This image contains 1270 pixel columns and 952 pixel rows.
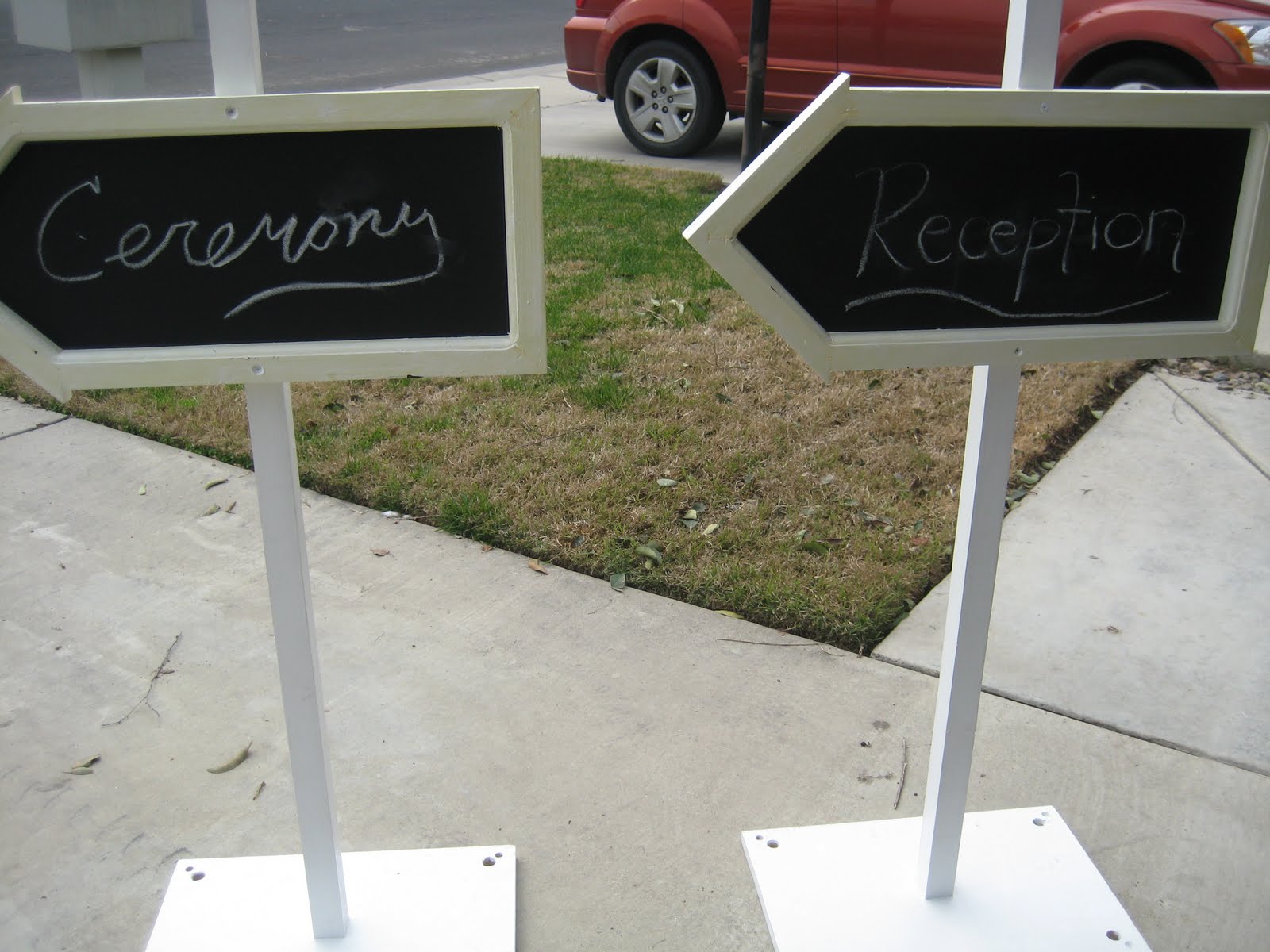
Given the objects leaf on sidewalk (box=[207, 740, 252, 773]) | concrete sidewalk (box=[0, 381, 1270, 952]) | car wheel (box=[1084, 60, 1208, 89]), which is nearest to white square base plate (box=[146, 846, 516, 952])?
concrete sidewalk (box=[0, 381, 1270, 952])

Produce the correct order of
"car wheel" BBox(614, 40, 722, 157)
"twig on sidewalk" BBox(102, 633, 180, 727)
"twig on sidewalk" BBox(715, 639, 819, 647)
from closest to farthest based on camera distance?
"twig on sidewalk" BBox(102, 633, 180, 727) → "twig on sidewalk" BBox(715, 639, 819, 647) → "car wheel" BBox(614, 40, 722, 157)

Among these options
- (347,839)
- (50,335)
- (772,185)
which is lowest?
(347,839)

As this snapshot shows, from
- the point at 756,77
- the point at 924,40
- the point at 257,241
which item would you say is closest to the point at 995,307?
the point at 257,241

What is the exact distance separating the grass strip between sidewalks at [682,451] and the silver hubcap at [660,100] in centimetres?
321

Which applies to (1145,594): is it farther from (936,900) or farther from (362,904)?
(362,904)

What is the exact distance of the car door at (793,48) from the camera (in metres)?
7.21

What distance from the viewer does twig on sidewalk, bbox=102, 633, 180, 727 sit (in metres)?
2.79

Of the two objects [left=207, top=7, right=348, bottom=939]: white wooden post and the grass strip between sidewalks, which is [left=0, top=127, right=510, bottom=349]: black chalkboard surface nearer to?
[left=207, top=7, right=348, bottom=939]: white wooden post

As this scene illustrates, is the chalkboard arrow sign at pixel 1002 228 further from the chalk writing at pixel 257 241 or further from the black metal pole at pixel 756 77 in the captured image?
the black metal pole at pixel 756 77

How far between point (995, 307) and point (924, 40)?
5708mm

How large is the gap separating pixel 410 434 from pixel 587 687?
1494 mm

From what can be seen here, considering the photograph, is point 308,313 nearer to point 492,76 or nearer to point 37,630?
point 37,630

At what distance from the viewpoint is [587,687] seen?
2.88m

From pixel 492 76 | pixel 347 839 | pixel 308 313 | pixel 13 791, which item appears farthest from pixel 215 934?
pixel 492 76
